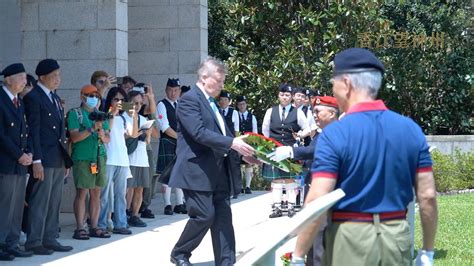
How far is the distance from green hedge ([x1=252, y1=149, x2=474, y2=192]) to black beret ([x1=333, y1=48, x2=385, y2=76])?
1448 cm

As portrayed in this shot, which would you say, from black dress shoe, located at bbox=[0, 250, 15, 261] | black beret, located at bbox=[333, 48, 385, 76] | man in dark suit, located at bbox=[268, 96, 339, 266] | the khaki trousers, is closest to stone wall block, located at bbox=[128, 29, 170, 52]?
black dress shoe, located at bbox=[0, 250, 15, 261]

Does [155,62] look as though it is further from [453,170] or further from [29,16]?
[453,170]

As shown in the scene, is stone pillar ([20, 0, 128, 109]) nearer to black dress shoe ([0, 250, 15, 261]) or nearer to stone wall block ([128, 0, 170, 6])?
stone wall block ([128, 0, 170, 6])

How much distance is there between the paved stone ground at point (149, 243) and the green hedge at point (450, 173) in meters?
4.37

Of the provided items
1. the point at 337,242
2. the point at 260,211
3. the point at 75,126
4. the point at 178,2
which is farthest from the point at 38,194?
the point at 178,2

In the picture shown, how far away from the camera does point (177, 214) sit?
49.1ft

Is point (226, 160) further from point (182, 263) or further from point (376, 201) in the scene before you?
point (376, 201)

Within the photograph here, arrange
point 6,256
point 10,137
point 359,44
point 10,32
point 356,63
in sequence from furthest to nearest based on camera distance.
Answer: point 359,44
point 10,32
point 10,137
point 6,256
point 356,63

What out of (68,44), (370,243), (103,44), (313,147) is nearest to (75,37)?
(68,44)

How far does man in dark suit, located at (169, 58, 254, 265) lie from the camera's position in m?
9.27

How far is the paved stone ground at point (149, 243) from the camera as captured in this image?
10555mm

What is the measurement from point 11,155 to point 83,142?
5.12 feet

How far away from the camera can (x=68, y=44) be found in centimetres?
1477

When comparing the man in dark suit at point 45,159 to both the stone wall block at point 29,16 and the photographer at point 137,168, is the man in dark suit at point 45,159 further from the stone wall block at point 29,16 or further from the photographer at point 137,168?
the stone wall block at point 29,16
